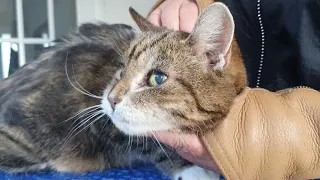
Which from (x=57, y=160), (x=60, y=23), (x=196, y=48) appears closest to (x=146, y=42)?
(x=196, y=48)

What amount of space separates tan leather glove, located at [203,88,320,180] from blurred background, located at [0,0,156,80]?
5.70ft

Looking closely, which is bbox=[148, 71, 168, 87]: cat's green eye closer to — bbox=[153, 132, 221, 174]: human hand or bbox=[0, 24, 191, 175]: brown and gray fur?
bbox=[153, 132, 221, 174]: human hand

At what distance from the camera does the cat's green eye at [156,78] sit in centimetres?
84

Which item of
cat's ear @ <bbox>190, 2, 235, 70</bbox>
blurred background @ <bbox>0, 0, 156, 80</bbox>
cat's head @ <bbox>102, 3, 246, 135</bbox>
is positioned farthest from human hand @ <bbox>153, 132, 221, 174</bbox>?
blurred background @ <bbox>0, 0, 156, 80</bbox>

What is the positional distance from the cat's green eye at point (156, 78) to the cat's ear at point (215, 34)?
0.26ft

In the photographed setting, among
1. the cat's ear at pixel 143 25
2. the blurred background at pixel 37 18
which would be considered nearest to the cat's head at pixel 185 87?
the cat's ear at pixel 143 25

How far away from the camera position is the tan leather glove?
78 centimetres

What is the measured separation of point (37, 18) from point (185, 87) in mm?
1910

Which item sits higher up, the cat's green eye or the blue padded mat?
the cat's green eye

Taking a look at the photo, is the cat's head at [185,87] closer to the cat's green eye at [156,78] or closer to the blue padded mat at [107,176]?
the cat's green eye at [156,78]

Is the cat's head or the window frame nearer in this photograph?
the cat's head

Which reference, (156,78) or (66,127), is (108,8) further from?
(156,78)

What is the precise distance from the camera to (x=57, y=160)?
1084 millimetres

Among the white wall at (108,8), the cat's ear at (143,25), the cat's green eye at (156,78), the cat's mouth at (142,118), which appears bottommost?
the white wall at (108,8)
